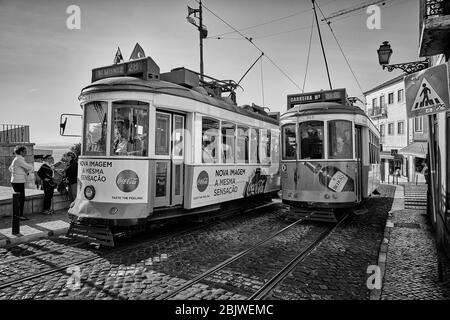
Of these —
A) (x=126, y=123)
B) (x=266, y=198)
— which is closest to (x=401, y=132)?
(x=266, y=198)

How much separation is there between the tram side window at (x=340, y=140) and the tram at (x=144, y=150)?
Answer: 2.84 meters

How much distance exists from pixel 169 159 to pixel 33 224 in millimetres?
3698

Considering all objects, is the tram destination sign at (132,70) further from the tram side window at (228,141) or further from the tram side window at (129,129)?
the tram side window at (228,141)

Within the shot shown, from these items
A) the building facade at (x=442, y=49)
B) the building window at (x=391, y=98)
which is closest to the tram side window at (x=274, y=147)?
the building facade at (x=442, y=49)

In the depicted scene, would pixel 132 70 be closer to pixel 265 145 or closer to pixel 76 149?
pixel 76 149

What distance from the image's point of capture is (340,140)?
28.7 ft

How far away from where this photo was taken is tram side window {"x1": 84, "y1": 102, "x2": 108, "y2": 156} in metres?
6.37

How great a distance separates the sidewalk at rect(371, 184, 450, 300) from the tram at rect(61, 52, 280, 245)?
402 centimetres

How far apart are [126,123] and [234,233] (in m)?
3.48

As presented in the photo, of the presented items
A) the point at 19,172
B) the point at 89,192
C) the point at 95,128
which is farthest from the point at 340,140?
the point at 19,172

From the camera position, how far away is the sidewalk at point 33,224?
6531mm

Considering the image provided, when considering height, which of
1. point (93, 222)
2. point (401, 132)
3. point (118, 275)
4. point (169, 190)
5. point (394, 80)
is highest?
point (394, 80)

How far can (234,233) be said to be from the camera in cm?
773

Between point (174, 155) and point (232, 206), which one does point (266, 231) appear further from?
point (174, 155)
